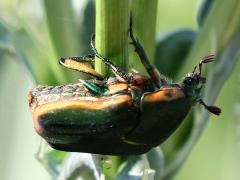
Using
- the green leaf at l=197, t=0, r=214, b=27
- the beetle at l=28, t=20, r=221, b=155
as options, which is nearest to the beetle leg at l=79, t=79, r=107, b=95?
the beetle at l=28, t=20, r=221, b=155

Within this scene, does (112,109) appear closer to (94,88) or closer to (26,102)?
(94,88)

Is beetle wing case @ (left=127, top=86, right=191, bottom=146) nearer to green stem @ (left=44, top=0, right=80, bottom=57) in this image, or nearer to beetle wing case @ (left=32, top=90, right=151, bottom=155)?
beetle wing case @ (left=32, top=90, right=151, bottom=155)

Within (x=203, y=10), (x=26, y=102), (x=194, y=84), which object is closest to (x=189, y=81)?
(x=194, y=84)

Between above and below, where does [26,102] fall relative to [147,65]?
below

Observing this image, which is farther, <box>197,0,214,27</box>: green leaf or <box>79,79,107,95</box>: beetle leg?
<box>197,0,214,27</box>: green leaf

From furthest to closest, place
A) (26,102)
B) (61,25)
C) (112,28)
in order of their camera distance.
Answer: (26,102) → (61,25) → (112,28)

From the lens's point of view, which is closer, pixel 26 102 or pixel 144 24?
pixel 144 24

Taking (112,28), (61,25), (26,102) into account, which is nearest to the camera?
(112,28)

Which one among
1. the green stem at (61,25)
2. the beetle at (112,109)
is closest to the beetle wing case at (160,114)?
the beetle at (112,109)

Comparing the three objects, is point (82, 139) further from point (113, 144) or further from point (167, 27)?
point (167, 27)
